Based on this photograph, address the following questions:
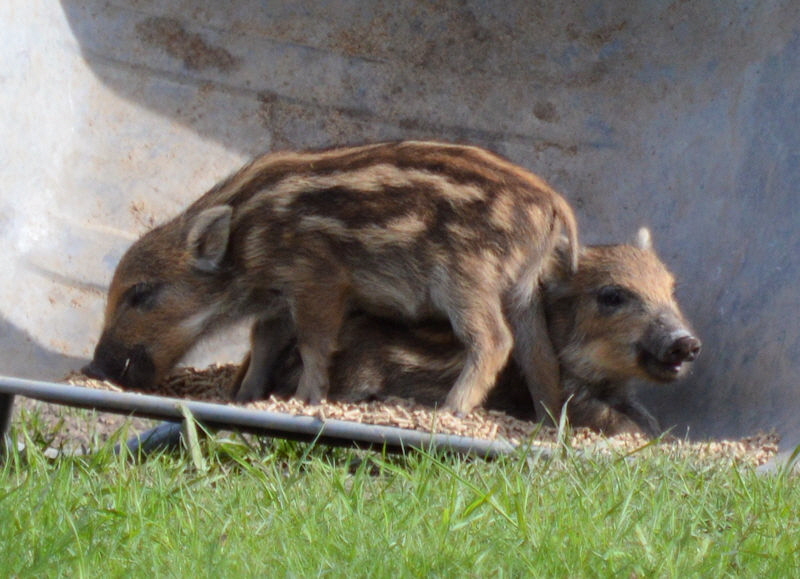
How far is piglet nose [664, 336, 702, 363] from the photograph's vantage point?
5031mm

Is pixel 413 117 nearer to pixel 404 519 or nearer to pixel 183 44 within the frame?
pixel 183 44

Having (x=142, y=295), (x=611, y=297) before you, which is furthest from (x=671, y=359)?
(x=142, y=295)

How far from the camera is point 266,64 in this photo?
6.17 m

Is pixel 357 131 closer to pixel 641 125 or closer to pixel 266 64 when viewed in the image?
pixel 266 64

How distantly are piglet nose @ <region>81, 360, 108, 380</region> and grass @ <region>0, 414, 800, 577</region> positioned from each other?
0.74m

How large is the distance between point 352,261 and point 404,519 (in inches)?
60.2

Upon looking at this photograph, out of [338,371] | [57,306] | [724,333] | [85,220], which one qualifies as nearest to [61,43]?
[85,220]

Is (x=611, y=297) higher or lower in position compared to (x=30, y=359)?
higher

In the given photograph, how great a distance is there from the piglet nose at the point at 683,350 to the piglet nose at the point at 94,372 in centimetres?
200

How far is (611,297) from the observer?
5.35 m

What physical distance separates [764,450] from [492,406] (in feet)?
3.32

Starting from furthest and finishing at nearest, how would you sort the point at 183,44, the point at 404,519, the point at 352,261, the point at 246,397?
the point at 183,44
the point at 246,397
the point at 352,261
the point at 404,519

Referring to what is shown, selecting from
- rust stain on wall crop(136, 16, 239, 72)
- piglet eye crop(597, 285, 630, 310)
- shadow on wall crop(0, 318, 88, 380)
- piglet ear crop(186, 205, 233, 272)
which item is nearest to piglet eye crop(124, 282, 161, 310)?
piglet ear crop(186, 205, 233, 272)

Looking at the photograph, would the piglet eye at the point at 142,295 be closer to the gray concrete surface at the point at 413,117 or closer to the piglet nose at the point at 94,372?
the piglet nose at the point at 94,372
